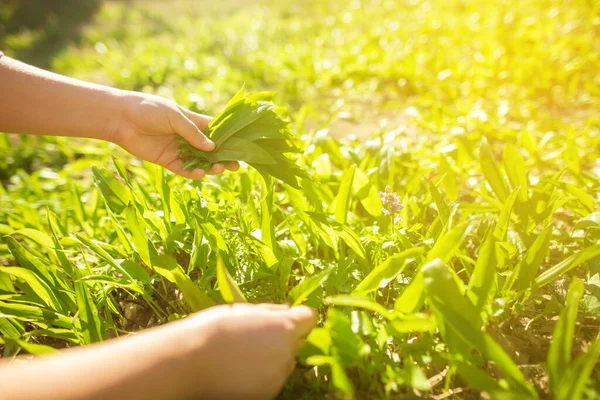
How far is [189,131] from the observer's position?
55.8 inches

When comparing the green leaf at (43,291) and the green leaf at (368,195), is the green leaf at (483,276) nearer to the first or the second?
the green leaf at (368,195)

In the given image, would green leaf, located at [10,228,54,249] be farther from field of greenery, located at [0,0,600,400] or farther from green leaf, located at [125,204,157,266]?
green leaf, located at [125,204,157,266]

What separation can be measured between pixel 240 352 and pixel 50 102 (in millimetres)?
1177

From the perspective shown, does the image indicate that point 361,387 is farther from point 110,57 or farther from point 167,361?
point 110,57

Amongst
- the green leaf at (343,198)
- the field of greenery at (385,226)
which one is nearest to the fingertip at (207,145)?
the field of greenery at (385,226)

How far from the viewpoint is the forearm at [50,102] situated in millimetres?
1483

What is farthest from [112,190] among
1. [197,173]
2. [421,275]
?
[421,275]

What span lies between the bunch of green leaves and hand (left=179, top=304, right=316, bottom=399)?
568 mm

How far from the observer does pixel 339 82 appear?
10.9 feet

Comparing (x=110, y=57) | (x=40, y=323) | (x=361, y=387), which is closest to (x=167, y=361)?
(x=361, y=387)

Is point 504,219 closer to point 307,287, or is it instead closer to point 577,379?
point 577,379

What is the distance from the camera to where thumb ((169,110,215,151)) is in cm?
141

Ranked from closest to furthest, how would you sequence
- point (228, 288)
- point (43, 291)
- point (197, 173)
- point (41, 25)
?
point (228, 288)
point (43, 291)
point (197, 173)
point (41, 25)

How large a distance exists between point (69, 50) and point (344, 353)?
5795 mm
